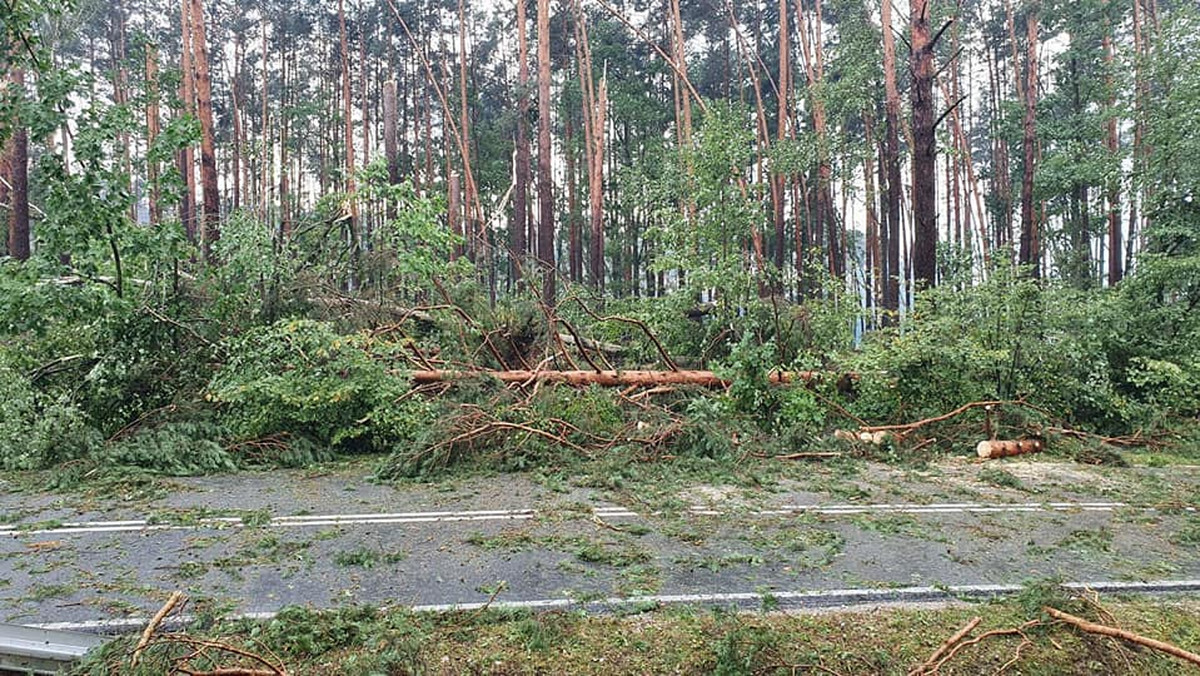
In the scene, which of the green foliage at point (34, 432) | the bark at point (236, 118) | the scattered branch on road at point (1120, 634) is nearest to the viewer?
the scattered branch on road at point (1120, 634)

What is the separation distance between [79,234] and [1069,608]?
315 inches

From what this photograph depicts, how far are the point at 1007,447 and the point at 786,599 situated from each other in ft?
17.6

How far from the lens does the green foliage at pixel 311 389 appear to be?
684cm

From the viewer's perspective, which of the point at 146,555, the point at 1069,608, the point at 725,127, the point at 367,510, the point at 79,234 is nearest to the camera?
the point at 1069,608

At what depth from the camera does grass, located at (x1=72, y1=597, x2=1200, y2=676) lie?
249 cm

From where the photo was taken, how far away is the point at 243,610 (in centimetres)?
301

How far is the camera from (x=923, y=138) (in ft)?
31.2

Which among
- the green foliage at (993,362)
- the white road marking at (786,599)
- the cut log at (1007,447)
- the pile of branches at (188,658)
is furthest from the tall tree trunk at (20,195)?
the cut log at (1007,447)

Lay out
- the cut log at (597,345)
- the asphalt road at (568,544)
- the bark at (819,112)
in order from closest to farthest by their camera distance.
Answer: the asphalt road at (568,544), the cut log at (597,345), the bark at (819,112)

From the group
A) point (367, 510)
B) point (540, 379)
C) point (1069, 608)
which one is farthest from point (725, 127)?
point (1069, 608)

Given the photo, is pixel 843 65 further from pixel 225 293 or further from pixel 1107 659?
pixel 1107 659

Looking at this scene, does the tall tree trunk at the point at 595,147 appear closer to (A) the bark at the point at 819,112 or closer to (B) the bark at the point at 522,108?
(B) the bark at the point at 522,108

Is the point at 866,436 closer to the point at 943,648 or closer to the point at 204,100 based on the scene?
the point at 943,648

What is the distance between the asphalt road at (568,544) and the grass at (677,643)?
0.77ft
